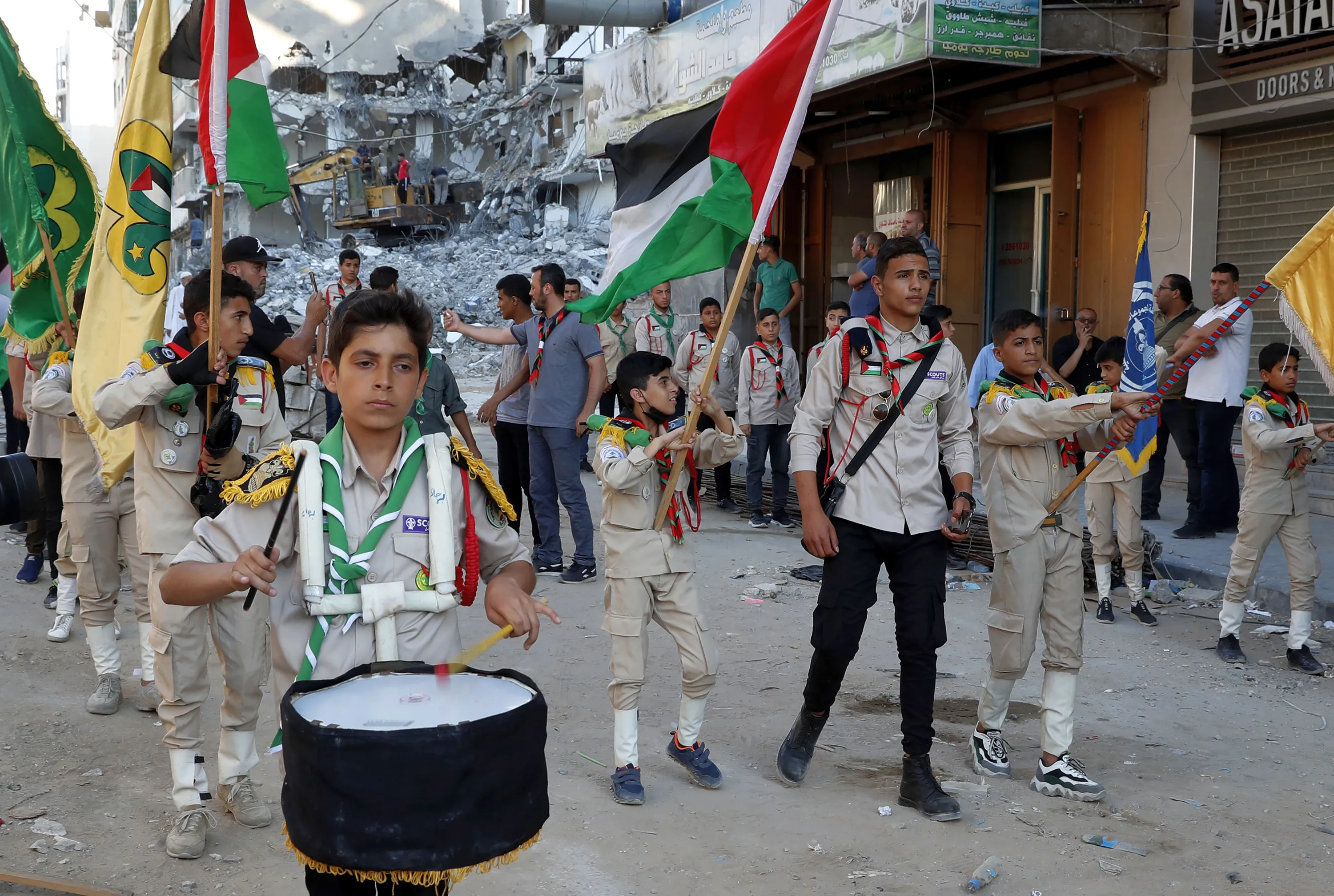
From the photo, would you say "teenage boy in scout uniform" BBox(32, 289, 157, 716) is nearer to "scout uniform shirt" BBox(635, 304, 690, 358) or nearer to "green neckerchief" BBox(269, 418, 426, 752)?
"green neckerchief" BBox(269, 418, 426, 752)

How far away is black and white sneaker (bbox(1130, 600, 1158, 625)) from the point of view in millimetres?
7453

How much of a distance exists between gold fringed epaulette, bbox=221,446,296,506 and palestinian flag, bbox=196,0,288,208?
2.44m

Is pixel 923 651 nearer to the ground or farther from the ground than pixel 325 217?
nearer to the ground

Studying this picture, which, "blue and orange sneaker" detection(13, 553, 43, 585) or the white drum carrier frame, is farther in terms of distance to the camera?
"blue and orange sneaker" detection(13, 553, 43, 585)

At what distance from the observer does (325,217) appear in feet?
173

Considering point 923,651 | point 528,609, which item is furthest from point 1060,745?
point 528,609

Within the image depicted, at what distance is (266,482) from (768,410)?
8527mm

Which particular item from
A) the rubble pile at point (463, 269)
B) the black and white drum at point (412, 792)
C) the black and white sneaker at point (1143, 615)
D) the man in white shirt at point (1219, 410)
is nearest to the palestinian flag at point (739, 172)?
the black and white drum at point (412, 792)

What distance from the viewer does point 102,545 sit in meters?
5.86

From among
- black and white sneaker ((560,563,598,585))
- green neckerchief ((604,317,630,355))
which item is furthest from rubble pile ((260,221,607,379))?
black and white sneaker ((560,563,598,585))

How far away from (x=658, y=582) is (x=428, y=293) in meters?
32.0

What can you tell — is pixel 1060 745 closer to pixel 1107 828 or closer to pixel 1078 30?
pixel 1107 828

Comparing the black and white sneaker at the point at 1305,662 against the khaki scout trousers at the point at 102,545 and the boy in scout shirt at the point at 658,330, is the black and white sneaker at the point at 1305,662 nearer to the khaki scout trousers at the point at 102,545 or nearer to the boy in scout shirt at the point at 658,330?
the khaki scout trousers at the point at 102,545

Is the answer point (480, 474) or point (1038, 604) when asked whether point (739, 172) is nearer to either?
point (1038, 604)
